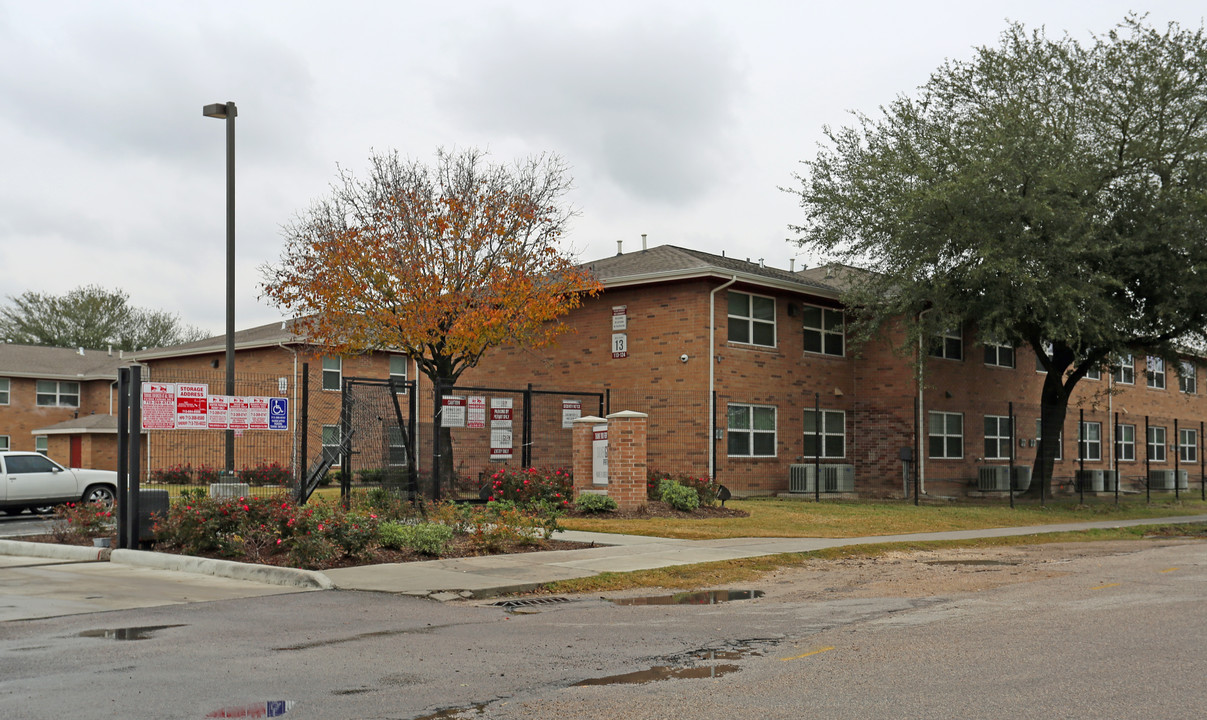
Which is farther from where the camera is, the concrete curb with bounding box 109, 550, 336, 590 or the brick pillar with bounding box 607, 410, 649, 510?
the brick pillar with bounding box 607, 410, 649, 510

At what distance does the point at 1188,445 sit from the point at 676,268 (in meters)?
31.4

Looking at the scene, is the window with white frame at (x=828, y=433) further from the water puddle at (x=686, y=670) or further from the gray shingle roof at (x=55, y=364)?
the gray shingle roof at (x=55, y=364)

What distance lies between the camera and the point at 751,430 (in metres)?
28.8

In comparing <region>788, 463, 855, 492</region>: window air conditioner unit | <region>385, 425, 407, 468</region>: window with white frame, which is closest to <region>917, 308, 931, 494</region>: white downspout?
<region>788, 463, 855, 492</region>: window air conditioner unit

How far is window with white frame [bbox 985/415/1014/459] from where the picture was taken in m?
35.7

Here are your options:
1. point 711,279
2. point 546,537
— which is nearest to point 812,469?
point 711,279

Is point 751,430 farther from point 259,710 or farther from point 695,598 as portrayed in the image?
point 259,710

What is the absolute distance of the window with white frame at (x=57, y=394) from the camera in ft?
161

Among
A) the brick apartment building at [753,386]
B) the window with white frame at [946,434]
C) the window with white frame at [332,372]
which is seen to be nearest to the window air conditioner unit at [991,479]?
the brick apartment building at [753,386]

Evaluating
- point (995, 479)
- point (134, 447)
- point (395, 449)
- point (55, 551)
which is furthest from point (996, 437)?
point (55, 551)

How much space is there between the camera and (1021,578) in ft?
42.6

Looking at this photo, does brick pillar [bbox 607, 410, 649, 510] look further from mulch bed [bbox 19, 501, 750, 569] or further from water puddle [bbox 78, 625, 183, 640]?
water puddle [bbox 78, 625, 183, 640]

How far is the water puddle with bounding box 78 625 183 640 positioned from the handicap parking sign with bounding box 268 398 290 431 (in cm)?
635

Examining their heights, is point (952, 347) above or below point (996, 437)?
above
